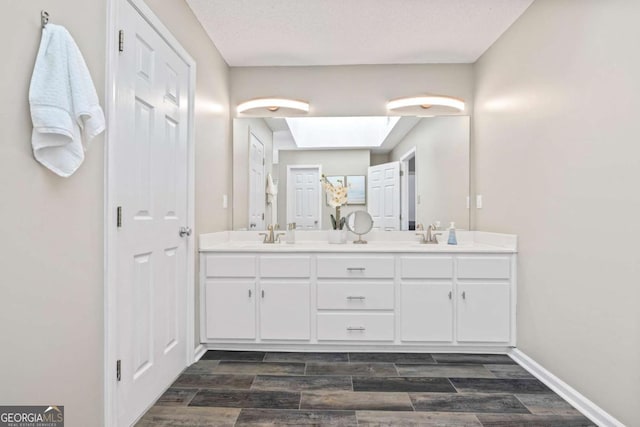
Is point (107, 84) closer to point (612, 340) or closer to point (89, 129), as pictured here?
point (89, 129)

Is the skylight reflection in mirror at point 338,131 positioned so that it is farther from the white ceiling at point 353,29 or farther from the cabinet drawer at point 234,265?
the cabinet drawer at point 234,265

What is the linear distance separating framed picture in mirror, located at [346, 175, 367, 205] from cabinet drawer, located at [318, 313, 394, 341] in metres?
1.06

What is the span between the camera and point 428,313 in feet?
8.37

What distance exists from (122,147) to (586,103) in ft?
7.61

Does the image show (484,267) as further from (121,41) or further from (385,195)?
(121,41)

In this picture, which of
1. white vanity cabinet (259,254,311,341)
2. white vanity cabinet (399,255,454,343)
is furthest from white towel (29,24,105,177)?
white vanity cabinet (399,255,454,343)

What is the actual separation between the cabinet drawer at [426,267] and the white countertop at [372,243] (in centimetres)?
6

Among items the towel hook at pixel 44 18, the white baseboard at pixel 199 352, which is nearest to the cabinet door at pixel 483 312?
the white baseboard at pixel 199 352

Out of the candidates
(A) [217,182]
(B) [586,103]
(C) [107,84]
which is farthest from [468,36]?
(C) [107,84]

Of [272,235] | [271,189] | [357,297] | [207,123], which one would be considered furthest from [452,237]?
[207,123]

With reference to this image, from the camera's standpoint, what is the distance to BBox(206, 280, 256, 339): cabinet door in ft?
8.44

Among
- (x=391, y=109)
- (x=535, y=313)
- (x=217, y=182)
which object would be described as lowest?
(x=535, y=313)

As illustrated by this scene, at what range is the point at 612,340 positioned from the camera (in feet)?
5.41

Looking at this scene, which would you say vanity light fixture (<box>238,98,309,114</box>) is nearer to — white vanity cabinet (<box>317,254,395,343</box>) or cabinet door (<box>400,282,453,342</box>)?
white vanity cabinet (<box>317,254,395,343</box>)
